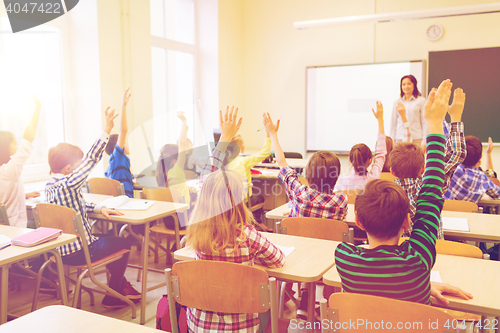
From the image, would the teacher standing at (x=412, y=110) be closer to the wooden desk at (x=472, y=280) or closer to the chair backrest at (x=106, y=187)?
the chair backrest at (x=106, y=187)

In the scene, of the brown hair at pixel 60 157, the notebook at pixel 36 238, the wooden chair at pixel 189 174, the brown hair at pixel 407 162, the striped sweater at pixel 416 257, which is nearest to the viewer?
the striped sweater at pixel 416 257

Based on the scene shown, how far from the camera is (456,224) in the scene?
2221 millimetres

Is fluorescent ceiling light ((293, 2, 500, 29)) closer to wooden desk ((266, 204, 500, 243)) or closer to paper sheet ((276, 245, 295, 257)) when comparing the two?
wooden desk ((266, 204, 500, 243))

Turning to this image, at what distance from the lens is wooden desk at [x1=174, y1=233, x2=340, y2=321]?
1490 mm

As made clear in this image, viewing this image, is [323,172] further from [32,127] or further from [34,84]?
[34,84]

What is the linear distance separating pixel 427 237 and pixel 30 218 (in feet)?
10.5

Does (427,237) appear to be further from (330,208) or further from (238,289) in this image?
(330,208)

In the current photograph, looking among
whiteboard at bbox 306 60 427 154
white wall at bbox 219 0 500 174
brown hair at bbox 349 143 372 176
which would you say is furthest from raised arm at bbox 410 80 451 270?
white wall at bbox 219 0 500 174

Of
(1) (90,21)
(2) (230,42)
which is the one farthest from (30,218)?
(2) (230,42)

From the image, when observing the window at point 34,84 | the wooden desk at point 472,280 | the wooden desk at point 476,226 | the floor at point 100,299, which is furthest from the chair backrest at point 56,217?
the window at point 34,84

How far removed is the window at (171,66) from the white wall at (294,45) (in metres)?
0.47

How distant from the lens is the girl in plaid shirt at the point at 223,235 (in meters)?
1.44

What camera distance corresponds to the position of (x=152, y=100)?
4887 millimetres

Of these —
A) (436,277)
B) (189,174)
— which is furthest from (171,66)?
(436,277)
